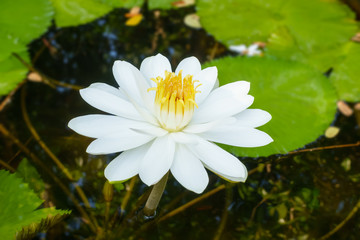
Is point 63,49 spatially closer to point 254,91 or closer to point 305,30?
point 254,91

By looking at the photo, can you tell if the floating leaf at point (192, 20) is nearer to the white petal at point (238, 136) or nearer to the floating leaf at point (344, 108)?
the floating leaf at point (344, 108)

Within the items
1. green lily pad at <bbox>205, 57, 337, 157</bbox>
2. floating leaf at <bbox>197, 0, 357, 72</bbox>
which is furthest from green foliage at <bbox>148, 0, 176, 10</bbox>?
green lily pad at <bbox>205, 57, 337, 157</bbox>

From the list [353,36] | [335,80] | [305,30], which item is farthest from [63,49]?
[353,36]

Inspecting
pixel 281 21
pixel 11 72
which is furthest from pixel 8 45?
pixel 281 21

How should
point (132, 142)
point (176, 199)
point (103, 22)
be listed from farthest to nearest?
point (103, 22) < point (176, 199) < point (132, 142)

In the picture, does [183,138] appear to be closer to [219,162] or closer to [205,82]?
[219,162]

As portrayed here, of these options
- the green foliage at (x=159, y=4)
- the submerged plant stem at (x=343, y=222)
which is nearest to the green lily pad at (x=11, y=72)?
the green foliage at (x=159, y=4)

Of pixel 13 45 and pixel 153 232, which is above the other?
pixel 13 45
